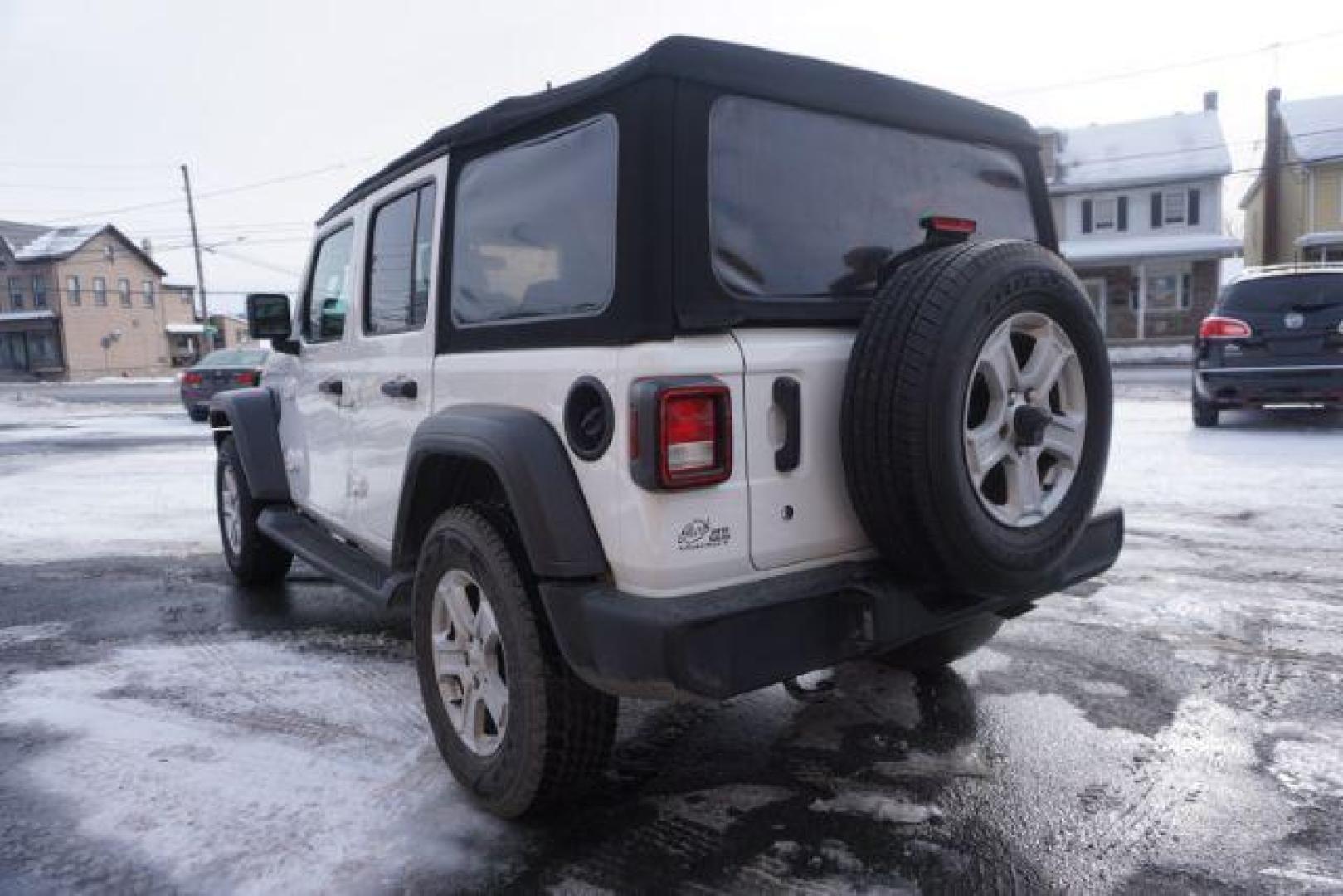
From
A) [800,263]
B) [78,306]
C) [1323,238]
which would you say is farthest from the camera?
[78,306]

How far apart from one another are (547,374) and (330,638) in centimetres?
259

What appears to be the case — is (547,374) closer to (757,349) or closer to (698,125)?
(757,349)

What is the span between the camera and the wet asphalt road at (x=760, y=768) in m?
2.46

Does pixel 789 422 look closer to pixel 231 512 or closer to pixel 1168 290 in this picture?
pixel 231 512

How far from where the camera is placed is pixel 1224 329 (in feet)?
A: 30.6

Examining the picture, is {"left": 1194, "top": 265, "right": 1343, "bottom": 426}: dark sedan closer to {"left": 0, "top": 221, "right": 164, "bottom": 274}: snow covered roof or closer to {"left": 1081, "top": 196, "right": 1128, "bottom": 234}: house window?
{"left": 1081, "top": 196, "right": 1128, "bottom": 234}: house window

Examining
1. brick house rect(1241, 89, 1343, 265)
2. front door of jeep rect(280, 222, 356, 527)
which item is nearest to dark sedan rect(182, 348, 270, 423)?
front door of jeep rect(280, 222, 356, 527)

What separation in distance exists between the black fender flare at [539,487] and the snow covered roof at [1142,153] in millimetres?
33970

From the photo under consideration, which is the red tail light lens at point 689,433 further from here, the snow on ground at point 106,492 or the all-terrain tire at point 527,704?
the snow on ground at point 106,492

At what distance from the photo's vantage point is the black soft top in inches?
92.8

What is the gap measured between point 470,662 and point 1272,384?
9.08 m

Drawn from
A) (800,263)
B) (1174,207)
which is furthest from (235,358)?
(1174,207)

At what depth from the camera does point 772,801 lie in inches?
110

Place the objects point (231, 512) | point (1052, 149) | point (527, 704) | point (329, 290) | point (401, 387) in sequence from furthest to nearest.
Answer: point (1052, 149)
point (231, 512)
point (329, 290)
point (401, 387)
point (527, 704)
